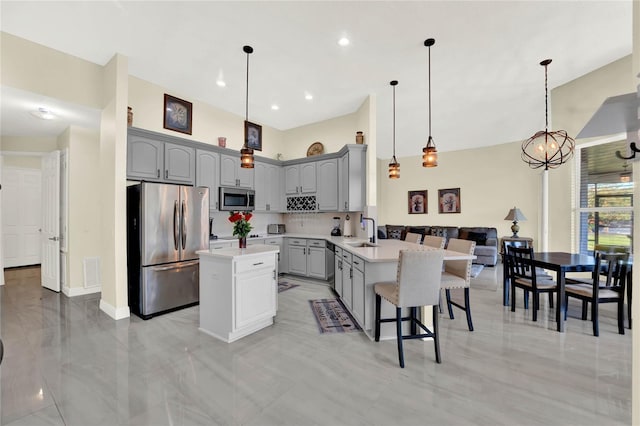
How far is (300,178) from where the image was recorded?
539 cm

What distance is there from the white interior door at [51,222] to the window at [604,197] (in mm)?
8595

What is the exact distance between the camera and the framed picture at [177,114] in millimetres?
4153

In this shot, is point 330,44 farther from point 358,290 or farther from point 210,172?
point 358,290

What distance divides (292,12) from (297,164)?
302 centimetres

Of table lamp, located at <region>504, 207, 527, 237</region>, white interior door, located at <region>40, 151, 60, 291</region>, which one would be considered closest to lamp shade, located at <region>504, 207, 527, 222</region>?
table lamp, located at <region>504, 207, 527, 237</region>

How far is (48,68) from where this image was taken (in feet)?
9.87

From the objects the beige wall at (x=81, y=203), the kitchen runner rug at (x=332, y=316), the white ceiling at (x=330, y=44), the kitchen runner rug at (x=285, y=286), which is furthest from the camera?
the kitchen runner rug at (x=285, y=286)

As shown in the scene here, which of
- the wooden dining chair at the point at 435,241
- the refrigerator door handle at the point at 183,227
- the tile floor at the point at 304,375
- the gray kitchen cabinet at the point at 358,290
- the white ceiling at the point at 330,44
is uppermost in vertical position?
the white ceiling at the point at 330,44

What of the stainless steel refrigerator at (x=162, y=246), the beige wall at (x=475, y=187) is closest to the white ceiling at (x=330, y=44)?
the stainless steel refrigerator at (x=162, y=246)

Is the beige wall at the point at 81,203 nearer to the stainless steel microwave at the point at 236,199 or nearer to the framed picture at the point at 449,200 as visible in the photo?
the stainless steel microwave at the point at 236,199

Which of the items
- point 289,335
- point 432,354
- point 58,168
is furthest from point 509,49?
point 58,168

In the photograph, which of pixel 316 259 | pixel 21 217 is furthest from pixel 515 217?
pixel 21 217

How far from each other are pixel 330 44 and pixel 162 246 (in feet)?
10.5

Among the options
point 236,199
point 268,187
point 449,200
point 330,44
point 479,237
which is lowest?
point 479,237
